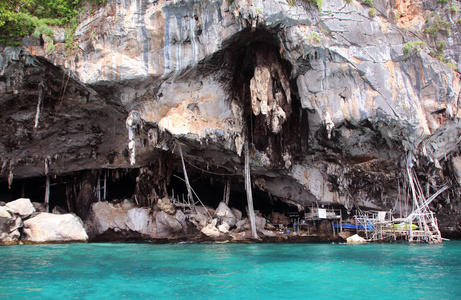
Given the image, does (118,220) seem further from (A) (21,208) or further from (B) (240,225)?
(B) (240,225)

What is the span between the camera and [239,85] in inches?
666

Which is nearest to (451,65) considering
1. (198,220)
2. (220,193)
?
(198,220)

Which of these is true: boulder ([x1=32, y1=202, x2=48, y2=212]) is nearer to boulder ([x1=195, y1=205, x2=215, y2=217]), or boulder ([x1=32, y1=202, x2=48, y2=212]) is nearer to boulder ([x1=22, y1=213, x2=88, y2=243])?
boulder ([x1=22, y1=213, x2=88, y2=243])

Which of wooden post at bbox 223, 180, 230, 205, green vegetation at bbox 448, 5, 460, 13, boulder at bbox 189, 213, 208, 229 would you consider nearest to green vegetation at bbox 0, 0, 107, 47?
boulder at bbox 189, 213, 208, 229

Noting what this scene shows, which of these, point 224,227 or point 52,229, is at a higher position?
point 52,229

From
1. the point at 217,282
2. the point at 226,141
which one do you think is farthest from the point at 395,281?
the point at 226,141

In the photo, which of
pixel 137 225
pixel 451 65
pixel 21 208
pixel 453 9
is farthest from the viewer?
pixel 137 225

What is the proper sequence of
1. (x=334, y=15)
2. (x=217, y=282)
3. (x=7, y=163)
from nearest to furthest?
(x=217, y=282), (x=334, y=15), (x=7, y=163)

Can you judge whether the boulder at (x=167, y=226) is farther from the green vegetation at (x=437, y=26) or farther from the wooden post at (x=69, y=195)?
the green vegetation at (x=437, y=26)

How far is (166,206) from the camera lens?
19.0 metres

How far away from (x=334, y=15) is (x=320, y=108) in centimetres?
366

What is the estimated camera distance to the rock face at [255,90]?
14359 mm

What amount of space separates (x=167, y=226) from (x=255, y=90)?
8.27 meters

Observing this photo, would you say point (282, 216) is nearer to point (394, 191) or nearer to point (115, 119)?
point (394, 191)
